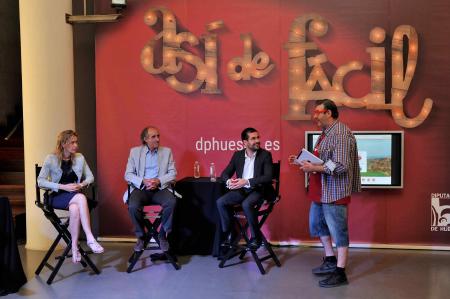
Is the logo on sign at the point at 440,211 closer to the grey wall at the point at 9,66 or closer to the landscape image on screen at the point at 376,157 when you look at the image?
the landscape image on screen at the point at 376,157

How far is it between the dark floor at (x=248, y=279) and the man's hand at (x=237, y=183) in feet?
2.41

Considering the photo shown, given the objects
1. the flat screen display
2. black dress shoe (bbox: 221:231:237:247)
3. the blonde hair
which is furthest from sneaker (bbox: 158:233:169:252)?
the flat screen display

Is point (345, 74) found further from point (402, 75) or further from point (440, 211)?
point (440, 211)

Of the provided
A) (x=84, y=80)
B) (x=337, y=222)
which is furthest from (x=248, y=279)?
(x=84, y=80)

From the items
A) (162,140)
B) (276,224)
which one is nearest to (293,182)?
(276,224)

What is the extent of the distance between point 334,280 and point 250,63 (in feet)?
8.04

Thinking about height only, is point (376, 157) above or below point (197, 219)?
above

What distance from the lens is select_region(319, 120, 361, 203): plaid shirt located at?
376 cm

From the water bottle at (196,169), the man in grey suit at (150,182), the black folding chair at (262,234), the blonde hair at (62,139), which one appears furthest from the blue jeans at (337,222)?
the blonde hair at (62,139)

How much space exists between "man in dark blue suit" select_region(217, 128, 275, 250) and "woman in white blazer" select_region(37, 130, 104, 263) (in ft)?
3.89

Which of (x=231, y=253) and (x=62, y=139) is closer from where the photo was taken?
(x=62, y=139)

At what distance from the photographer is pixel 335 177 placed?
382 cm

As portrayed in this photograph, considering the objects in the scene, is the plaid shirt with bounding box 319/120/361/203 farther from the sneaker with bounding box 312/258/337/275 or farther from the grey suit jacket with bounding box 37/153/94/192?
the grey suit jacket with bounding box 37/153/94/192

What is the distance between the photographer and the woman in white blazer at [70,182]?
168 inches
